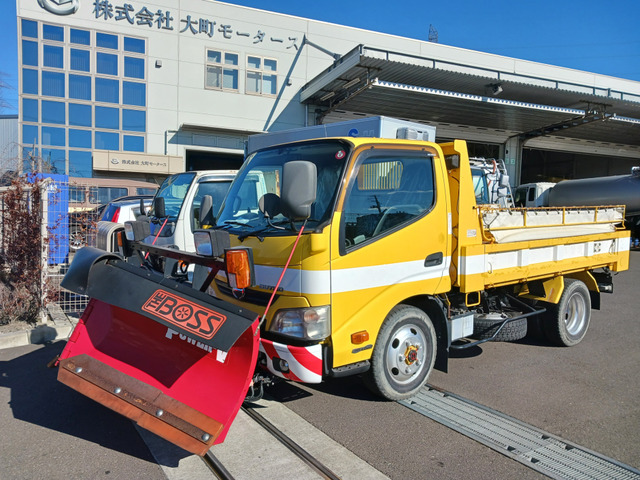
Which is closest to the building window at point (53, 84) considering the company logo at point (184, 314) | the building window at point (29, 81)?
the building window at point (29, 81)

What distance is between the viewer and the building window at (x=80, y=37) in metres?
19.0

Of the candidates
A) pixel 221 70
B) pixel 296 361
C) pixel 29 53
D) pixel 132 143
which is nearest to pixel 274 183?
pixel 296 361

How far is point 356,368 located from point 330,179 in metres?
1.59

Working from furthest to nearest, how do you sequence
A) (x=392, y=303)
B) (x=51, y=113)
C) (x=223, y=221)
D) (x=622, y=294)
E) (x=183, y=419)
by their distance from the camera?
(x=51, y=113)
(x=622, y=294)
(x=223, y=221)
(x=392, y=303)
(x=183, y=419)

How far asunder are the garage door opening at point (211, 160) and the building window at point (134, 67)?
3.78m

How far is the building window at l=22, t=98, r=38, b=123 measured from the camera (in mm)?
18734

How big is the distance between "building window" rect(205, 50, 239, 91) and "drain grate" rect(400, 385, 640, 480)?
18.9 m

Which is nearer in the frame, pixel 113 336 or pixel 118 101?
pixel 113 336

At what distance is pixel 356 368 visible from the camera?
392 cm

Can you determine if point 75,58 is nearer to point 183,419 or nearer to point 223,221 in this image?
point 223,221

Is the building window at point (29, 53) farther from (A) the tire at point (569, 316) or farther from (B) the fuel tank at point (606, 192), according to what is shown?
(B) the fuel tank at point (606, 192)

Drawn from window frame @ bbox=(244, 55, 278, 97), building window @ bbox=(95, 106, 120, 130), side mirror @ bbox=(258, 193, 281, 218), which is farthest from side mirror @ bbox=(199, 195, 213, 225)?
window frame @ bbox=(244, 55, 278, 97)

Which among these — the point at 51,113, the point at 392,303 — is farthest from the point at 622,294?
the point at 51,113

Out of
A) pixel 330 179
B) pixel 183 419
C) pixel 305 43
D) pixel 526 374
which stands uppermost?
pixel 305 43
